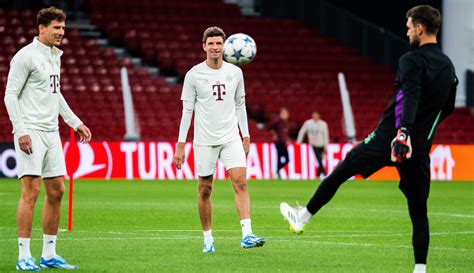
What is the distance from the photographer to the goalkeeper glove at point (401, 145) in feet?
31.0

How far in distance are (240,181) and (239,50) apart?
4.87 m

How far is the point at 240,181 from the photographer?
507 inches

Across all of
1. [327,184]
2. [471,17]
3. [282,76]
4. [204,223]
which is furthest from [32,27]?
[327,184]

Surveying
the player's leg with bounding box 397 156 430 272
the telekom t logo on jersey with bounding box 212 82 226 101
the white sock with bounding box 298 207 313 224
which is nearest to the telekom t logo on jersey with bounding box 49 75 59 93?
the telekom t logo on jersey with bounding box 212 82 226 101

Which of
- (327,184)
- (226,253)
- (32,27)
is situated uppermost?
(32,27)

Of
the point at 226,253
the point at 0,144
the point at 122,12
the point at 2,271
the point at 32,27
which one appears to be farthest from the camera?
the point at 122,12

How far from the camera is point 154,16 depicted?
4178 centimetres

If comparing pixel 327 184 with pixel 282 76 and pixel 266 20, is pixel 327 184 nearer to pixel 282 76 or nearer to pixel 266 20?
pixel 282 76

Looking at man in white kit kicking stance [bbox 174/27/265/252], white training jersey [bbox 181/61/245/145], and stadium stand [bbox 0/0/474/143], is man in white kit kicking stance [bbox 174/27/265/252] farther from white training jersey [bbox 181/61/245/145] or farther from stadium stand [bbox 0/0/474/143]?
stadium stand [bbox 0/0/474/143]

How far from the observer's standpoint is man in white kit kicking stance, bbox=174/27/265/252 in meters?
12.8

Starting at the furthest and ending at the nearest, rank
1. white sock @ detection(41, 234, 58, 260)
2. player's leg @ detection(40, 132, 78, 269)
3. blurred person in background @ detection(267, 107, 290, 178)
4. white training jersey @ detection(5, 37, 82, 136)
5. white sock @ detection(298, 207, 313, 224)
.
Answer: blurred person in background @ detection(267, 107, 290, 178) < white sock @ detection(41, 234, 58, 260) < player's leg @ detection(40, 132, 78, 269) < white training jersey @ detection(5, 37, 82, 136) < white sock @ detection(298, 207, 313, 224)

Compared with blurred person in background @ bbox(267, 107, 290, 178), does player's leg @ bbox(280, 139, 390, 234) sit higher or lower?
higher

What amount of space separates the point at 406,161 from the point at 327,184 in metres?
0.78

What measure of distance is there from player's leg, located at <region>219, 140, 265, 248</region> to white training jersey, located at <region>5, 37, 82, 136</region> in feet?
8.12
